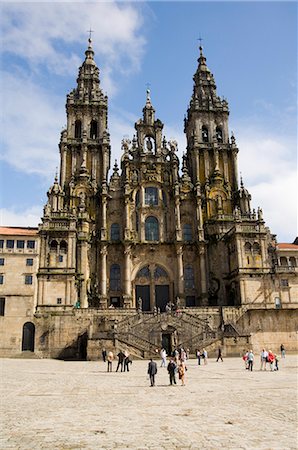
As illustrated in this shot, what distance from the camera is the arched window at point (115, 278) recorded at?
176 feet

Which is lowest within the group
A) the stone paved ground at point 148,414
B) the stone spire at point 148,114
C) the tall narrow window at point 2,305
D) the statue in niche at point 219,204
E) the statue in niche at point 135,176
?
the stone paved ground at point 148,414

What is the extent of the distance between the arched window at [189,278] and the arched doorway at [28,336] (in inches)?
784

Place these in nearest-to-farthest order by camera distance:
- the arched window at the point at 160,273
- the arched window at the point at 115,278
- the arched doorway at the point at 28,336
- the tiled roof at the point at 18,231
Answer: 1. the arched doorway at the point at 28,336
2. the tiled roof at the point at 18,231
3. the arched window at the point at 115,278
4. the arched window at the point at 160,273

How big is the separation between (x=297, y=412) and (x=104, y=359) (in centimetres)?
2665

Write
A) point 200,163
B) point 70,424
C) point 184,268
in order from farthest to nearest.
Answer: point 200,163
point 184,268
point 70,424

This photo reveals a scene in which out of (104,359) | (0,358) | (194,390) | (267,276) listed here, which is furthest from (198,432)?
(267,276)

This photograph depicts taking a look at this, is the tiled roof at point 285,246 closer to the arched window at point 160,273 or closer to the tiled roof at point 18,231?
the arched window at point 160,273

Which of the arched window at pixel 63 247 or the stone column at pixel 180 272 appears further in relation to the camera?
the stone column at pixel 180 272

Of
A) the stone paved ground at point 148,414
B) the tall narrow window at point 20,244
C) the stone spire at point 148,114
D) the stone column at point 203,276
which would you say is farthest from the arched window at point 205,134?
the stone paved ground at point 148,414

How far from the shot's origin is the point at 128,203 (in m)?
55.6

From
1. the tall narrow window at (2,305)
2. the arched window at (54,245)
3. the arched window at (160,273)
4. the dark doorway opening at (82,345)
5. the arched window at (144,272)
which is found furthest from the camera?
the arched window at (160,273)

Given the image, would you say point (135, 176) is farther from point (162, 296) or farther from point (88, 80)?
point (88, 80)

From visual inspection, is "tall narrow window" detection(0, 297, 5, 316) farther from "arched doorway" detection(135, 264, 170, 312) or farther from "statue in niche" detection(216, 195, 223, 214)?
Answer: "statue in niche" detection(216, 195, 223, 214)

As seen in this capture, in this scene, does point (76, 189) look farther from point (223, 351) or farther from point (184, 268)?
point (223, 351)
